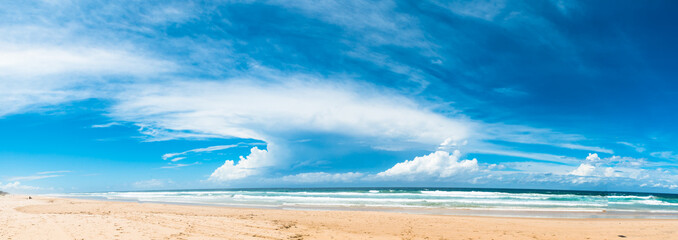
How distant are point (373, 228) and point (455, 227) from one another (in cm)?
395

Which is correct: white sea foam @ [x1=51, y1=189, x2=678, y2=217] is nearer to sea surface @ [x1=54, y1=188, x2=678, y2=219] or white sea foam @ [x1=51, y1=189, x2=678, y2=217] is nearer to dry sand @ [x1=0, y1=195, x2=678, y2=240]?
sea surface @ [x1=54, y1=188, x2=678, y2=219]

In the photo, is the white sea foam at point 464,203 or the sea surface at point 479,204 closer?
the sea surface at point 479,204

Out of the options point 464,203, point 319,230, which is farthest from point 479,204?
point 319,230

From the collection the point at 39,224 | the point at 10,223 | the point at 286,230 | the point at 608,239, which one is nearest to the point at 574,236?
the point at 608,239

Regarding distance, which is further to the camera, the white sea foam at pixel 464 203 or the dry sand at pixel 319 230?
the white sea foam at pixel 464 203

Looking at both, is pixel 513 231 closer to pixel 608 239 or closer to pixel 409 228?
pixel 608 239

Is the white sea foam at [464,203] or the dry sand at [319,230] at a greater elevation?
the dry sand at [319,230]

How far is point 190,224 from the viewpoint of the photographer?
1371 centimetres

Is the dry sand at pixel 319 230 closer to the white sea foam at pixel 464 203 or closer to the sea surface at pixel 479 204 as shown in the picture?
the sea surface at pixel 479 204

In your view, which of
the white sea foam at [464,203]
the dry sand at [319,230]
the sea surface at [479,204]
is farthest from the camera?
the white sea foam at [464,203]

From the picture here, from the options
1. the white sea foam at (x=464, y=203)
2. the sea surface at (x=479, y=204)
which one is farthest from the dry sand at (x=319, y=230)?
the white sea foam at (x=464, y=203)

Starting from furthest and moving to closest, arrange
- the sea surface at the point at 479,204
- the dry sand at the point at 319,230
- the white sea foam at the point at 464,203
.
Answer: the white sea foam at the point at 464,203 < the sea surface at the point at 479,204 < the dry sand at the point at 319,230

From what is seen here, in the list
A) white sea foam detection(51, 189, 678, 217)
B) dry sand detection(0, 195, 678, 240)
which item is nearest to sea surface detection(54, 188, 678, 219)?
white sea foam detection(51, 189, 678, 217)

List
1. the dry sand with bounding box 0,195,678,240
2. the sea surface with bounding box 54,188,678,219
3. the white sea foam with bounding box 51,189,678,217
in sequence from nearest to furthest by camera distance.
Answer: the dry sand with bounding box 0,195,678,240
the sea surface with bounding box 54,188,678,219
the white sea foam with bounding box 51,189,678,217
